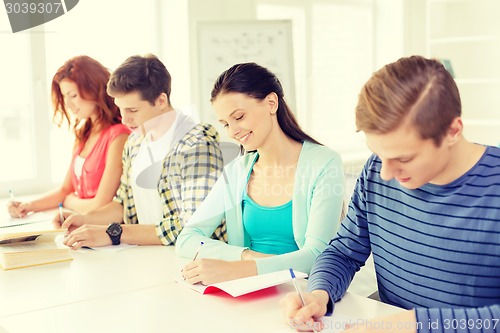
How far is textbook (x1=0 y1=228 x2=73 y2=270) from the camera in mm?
2002

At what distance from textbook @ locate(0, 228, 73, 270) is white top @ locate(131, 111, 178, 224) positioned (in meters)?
0.45

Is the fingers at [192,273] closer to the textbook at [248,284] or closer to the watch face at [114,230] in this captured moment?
the textbook at [248,284]

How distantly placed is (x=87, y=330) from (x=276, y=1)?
3603 millimetres

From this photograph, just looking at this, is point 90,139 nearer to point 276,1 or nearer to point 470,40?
point 276,1

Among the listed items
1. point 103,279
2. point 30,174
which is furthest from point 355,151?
point 103,279

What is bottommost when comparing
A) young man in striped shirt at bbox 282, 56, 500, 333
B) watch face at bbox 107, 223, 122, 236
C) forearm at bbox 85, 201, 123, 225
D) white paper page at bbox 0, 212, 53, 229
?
white paper page at bbox 0, 212, 53, 229

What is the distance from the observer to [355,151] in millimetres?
5531

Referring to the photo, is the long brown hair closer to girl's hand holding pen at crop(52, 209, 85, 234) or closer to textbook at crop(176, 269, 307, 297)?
textbook at crop(176, 269, 307, 297)

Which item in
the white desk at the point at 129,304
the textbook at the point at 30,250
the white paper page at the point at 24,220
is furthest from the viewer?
the white paper page at the point at 24,220

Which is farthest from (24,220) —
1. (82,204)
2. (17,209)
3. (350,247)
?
(350,247)

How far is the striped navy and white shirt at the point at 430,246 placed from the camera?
1362 mm

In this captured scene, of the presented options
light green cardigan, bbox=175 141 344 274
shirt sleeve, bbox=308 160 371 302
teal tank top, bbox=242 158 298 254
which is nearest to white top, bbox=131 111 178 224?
light green cardigan, bbox=175 141 344 274

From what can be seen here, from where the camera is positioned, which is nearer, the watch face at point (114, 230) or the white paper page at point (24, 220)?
the watch face at point (114, 230)

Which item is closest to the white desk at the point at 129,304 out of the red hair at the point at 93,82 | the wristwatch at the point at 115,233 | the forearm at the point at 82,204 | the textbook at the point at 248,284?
the textbook at the point at 248,284
